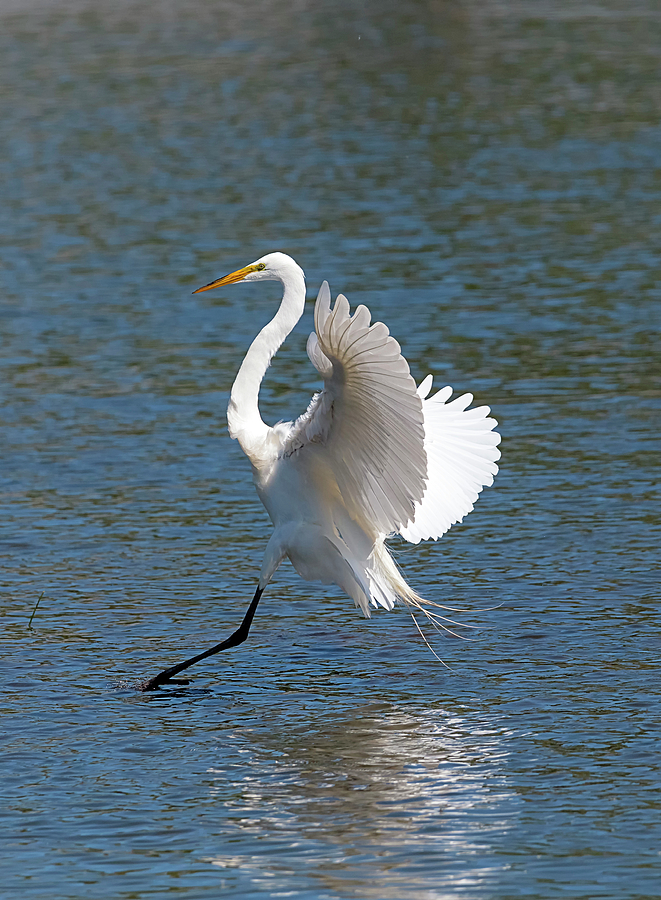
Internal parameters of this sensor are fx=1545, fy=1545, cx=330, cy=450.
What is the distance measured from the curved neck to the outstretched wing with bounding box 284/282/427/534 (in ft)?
0.86

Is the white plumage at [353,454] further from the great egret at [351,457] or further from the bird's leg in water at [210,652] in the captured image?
the bird's leg in water at [210,652]

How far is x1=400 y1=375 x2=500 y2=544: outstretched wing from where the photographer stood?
7.89 metres

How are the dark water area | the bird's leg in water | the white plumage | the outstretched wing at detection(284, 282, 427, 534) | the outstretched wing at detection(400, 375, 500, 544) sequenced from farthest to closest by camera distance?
the outstretched wing at detection(400, 375, 500, 544) < the bird's leg in water < the white plumage < the outstretched wing at detection(284, 282, 427, 534) < the dark water area

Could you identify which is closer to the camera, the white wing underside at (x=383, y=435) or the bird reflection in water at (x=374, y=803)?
the bird reflection in water at (x=374, y=803)

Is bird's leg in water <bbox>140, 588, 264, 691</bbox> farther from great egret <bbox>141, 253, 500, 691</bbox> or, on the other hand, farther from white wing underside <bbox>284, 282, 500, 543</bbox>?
white wing underside <bbox>284, 282, 500, 543</bbox>

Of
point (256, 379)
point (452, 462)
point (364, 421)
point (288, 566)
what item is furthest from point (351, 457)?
point (288, 566)

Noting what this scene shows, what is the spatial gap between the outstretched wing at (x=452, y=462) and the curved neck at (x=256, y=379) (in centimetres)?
82

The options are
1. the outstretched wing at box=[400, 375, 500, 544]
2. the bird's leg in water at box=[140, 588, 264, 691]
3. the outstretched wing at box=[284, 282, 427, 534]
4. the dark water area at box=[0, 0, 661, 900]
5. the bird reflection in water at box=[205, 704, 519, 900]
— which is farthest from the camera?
the outstretched wing at box=[400, 375, 500, 544]

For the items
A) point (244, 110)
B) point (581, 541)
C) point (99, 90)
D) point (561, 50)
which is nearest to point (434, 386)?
point (581, 541)

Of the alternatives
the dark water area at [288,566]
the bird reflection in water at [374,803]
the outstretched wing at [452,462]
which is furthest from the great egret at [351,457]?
the bird reflection in water at [374,803]

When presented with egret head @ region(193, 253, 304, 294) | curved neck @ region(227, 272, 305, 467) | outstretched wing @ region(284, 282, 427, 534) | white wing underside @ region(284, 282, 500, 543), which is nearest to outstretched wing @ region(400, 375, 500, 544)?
white wing underside @ region(284, 282, 500, 543)

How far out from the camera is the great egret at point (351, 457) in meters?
6.40

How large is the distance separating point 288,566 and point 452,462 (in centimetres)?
194

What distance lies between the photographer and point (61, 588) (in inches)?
352
